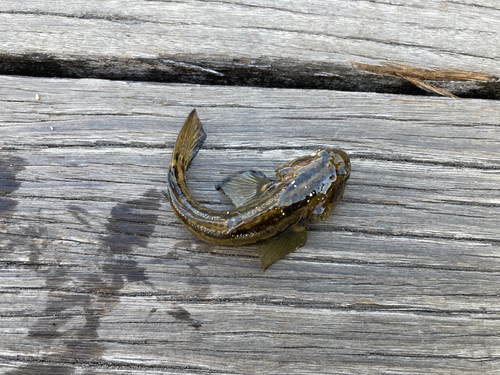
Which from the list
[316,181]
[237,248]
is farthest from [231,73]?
[237,248]

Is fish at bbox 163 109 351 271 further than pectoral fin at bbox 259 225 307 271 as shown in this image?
No

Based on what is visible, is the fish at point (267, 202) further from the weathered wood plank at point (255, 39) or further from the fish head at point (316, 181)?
the weathered wood plank at point (255, 39)

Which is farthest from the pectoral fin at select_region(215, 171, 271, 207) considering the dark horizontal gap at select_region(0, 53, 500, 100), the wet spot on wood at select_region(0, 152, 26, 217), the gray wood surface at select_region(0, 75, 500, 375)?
the wet spot on wood at select_region(0, 152, 26, 217)

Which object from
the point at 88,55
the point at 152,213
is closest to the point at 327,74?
the point at 152,213

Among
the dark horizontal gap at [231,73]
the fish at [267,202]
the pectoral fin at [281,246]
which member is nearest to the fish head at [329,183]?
the fish at [267,202]

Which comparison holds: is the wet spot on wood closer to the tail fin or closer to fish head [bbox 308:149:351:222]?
the tail fin

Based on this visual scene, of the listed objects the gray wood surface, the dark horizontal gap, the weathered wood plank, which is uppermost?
the weathered wood plank
